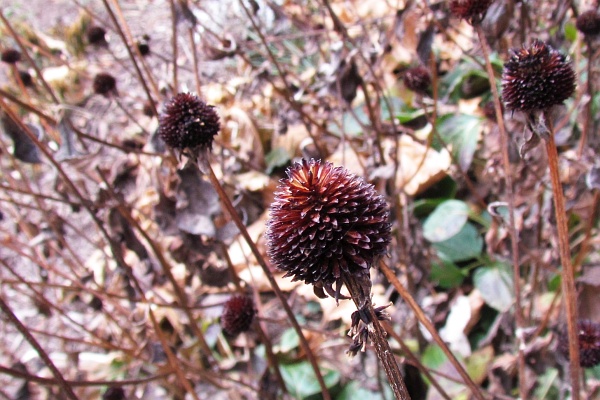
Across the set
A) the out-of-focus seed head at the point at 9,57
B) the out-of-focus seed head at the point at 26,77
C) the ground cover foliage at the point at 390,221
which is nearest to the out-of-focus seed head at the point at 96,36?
the ground cover foliage at the point at 390,221

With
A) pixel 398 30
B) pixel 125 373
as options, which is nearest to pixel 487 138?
pixel 398 30

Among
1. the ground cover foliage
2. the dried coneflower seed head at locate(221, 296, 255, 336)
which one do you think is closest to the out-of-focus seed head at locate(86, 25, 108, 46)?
the ground cover foliage

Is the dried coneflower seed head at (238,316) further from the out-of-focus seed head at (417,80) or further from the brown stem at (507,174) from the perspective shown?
the out-of-focus seed head at (417,80)

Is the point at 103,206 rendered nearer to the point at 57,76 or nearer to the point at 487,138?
the point at 487,138

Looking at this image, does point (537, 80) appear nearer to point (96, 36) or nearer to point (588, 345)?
point (588, 345)

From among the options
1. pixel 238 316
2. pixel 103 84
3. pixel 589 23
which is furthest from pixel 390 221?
pixel 103 84
